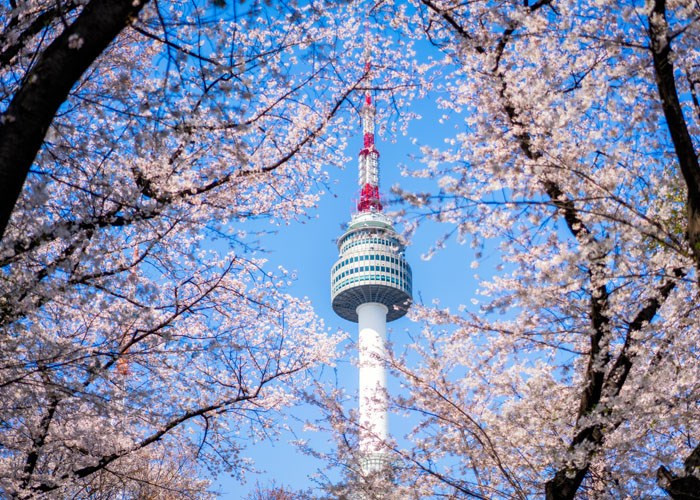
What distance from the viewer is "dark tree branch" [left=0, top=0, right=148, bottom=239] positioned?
8.00ft

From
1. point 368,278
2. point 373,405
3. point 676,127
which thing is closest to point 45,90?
point 676,127

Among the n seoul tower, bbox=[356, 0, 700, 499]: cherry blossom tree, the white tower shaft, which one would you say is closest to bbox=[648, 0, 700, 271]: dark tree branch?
bbox=[356, 0, 700, 499]: cherry blossom tree

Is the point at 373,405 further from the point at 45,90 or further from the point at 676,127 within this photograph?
the point at 45,90

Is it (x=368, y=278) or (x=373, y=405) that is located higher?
(x=368, y=278)

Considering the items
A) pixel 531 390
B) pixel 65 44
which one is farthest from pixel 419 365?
pixel 65 44

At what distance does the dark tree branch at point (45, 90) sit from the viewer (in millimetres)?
2438

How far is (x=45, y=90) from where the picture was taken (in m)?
2.51

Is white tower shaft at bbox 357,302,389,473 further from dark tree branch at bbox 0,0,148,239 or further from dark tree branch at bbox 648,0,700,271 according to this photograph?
dark tree branch at bbox 0,0,148,239

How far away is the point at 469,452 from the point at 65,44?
529cm

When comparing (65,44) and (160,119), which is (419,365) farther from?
(65,44)

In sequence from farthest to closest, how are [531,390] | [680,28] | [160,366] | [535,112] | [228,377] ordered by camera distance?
[228,377], [160,366], [531,390], [535,112], [680,28]

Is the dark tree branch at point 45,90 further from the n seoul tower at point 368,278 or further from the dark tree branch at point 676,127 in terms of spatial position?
the n seoul tower at point 368,278

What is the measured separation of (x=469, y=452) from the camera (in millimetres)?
6406

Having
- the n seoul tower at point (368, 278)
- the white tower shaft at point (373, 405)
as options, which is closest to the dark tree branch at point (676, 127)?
the white tower shaft at point (373, 405)
